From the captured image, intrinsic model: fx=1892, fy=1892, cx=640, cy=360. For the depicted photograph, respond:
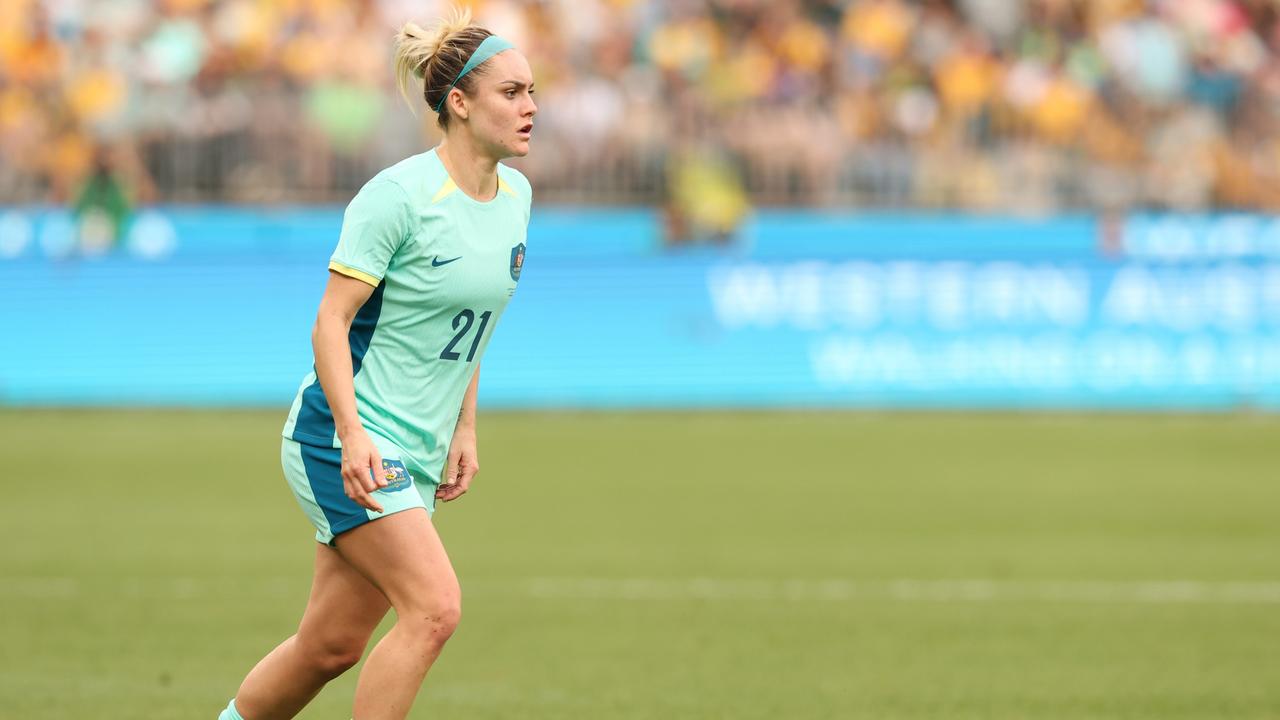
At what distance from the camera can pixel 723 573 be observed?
10.4m

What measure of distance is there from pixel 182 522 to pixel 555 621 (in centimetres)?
404

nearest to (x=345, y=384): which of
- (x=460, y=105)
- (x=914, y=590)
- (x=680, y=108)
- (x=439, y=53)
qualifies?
(x=460, y=105)

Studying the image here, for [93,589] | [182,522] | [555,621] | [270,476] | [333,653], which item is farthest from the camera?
[270,476]

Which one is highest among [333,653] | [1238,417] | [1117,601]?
[333,653]

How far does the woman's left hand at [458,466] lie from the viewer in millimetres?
5820

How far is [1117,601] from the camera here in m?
9.62

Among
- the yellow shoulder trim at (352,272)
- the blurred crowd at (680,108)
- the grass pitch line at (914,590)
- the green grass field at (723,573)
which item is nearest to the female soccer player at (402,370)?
the yellow shoulder trim at (352,272)

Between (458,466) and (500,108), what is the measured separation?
115 centimetres

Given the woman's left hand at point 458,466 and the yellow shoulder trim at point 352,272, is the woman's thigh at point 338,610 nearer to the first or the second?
the woman's left hand at point 458,466

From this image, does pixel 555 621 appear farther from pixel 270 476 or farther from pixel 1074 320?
pixel 1074 320

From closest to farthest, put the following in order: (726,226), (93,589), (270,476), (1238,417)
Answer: (93,589) → (270,476) → (1238,417) → (726,226)

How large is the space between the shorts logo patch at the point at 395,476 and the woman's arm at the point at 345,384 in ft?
0.23

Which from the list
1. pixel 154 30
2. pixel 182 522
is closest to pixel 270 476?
pixel 182 522

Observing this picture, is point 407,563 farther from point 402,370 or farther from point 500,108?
point 500,108
